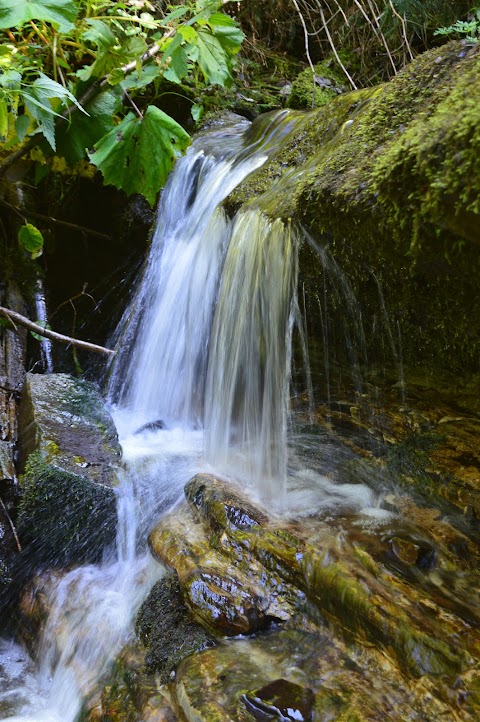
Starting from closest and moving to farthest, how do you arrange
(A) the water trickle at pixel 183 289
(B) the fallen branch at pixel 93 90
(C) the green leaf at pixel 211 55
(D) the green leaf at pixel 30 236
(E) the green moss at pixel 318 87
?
(C) the green leaf at pixel 211 55 < (B) the fallen branch at pixel 93 90 < (D) the green leaf at pixel 30 236 < (A) the water trickle at pixel 183 289 < (E) the green moss at pixel 318 87

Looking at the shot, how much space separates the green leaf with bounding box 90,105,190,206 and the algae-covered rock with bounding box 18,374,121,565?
137 centimetres

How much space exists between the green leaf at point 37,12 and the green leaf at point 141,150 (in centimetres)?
61

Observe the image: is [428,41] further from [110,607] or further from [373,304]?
[110,607]

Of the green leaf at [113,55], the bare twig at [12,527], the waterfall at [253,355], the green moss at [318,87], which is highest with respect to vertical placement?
the green moss at [318,87]

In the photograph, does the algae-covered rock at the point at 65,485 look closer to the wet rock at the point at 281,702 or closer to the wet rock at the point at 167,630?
the wet rock at the point at 167,630

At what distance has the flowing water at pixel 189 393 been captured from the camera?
238 centimetres

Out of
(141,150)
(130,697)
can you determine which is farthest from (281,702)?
(141,150)

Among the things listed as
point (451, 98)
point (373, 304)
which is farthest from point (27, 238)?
point (451, 98)

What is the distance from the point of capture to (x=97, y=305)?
4.94 metres

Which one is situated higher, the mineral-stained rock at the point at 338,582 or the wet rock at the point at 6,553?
the mineral-stained rock at the point at 338,582

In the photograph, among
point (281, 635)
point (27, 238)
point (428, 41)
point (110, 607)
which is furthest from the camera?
point (428, 41)

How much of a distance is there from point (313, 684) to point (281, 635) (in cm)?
27

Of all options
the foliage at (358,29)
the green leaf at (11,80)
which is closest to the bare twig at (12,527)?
the green leaf at (11,80)

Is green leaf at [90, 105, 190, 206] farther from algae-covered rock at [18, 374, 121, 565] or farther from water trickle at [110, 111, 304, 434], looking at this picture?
algae-covered rock at [18, 374, 121, 565]
